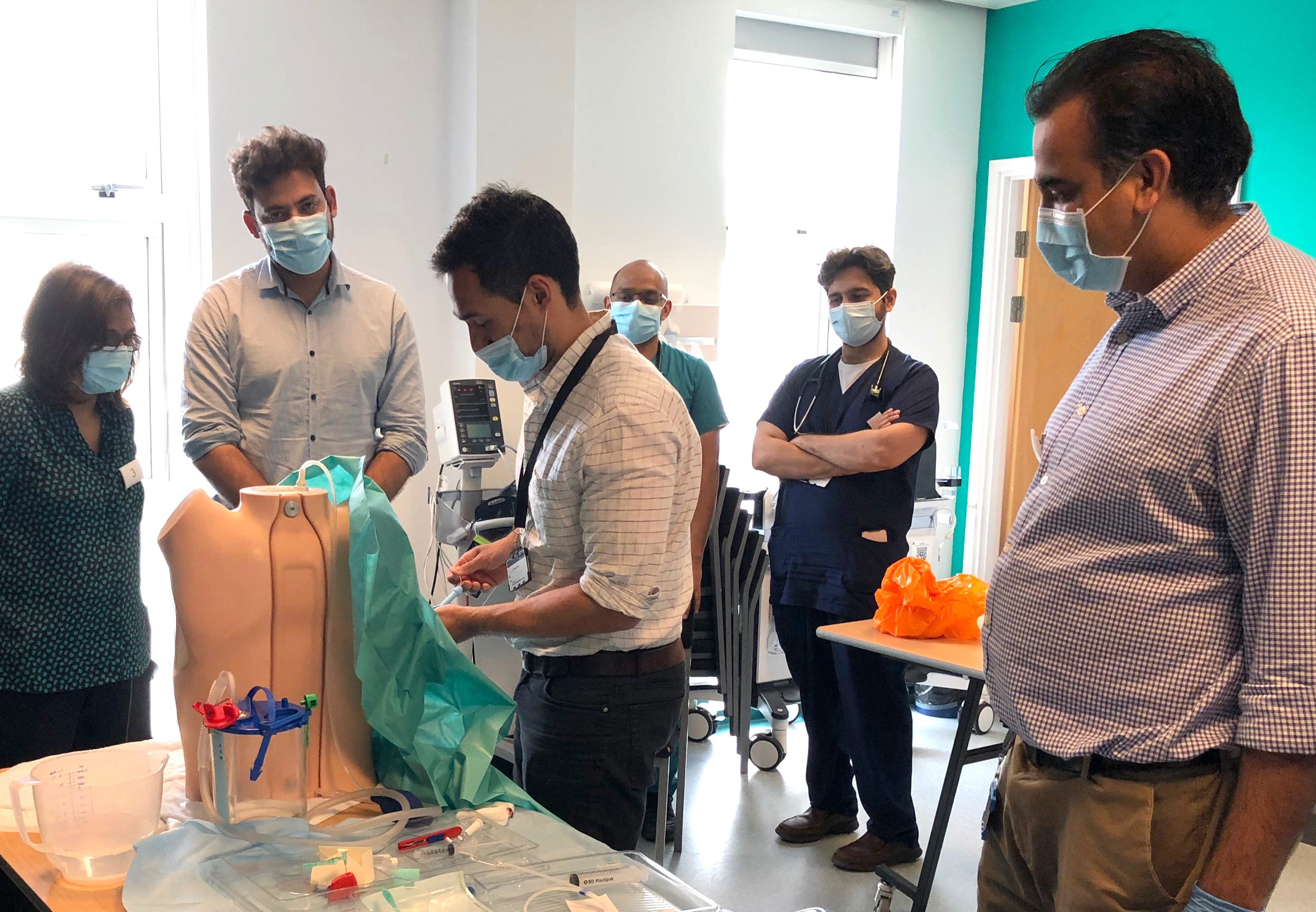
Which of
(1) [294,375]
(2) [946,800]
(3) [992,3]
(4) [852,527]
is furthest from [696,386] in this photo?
(3) [992,3]

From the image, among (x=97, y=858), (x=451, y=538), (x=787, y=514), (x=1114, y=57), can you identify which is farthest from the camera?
(x=451, y=538)

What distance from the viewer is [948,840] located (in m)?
3.24

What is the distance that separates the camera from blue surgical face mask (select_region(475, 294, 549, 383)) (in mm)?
1588

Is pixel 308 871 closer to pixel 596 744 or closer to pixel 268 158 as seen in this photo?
pixel 596 744

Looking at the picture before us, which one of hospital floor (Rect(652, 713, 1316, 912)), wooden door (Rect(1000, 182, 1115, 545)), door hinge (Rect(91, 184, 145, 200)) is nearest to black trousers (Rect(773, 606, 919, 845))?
hospital floor (Rect(652, 713, 1316, 912))

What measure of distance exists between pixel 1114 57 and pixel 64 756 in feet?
5.35

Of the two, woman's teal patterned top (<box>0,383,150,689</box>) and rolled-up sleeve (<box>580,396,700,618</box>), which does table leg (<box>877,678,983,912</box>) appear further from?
woman's teal patterned top (<box>0,383,150,689</box>)

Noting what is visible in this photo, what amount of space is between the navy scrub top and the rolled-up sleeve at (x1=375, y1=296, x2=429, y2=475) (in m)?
1.14

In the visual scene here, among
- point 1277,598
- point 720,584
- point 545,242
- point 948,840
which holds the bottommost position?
Answer: point 948,840

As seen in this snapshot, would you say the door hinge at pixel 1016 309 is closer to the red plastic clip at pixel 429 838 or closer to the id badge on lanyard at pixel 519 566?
the id badge on lanyard at pixel 519 566

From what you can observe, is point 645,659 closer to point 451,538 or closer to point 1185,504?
point 1185,504

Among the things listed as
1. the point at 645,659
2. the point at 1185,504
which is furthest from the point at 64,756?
the point at 1185,504

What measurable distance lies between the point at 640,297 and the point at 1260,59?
Answer: 106 inches

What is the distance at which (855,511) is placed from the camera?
2949mm
